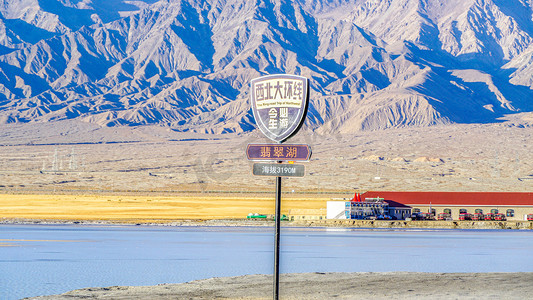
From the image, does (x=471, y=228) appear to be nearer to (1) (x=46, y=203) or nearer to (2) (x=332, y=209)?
(2) (x=332, y=209)

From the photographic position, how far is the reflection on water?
1540 inches

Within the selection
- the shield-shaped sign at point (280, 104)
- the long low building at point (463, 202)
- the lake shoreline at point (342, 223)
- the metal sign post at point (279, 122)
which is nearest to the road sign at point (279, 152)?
the metal sign post at point (279, 122)

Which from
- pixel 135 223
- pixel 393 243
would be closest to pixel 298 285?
pixel 393 243

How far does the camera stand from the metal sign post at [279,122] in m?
21.7

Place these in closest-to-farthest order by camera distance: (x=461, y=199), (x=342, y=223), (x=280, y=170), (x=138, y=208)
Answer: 1. (x=280, y=170)
2. (x=342, y=223)
3. (x=461, y=199)
4. (x=138, y=208)

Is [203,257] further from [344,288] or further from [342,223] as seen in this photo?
[342,223]

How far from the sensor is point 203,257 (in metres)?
53.0

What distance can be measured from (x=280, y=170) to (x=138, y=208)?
11204 cm

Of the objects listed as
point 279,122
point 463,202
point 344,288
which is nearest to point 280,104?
point 279,122

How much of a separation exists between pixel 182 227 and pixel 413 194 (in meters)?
32.3

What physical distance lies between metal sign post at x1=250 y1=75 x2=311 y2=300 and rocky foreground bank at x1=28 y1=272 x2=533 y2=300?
7841mm

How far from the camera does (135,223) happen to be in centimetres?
10388

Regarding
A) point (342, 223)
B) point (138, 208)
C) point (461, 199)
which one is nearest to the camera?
point (342, 223)

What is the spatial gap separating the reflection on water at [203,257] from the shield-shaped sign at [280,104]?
49.1ft
